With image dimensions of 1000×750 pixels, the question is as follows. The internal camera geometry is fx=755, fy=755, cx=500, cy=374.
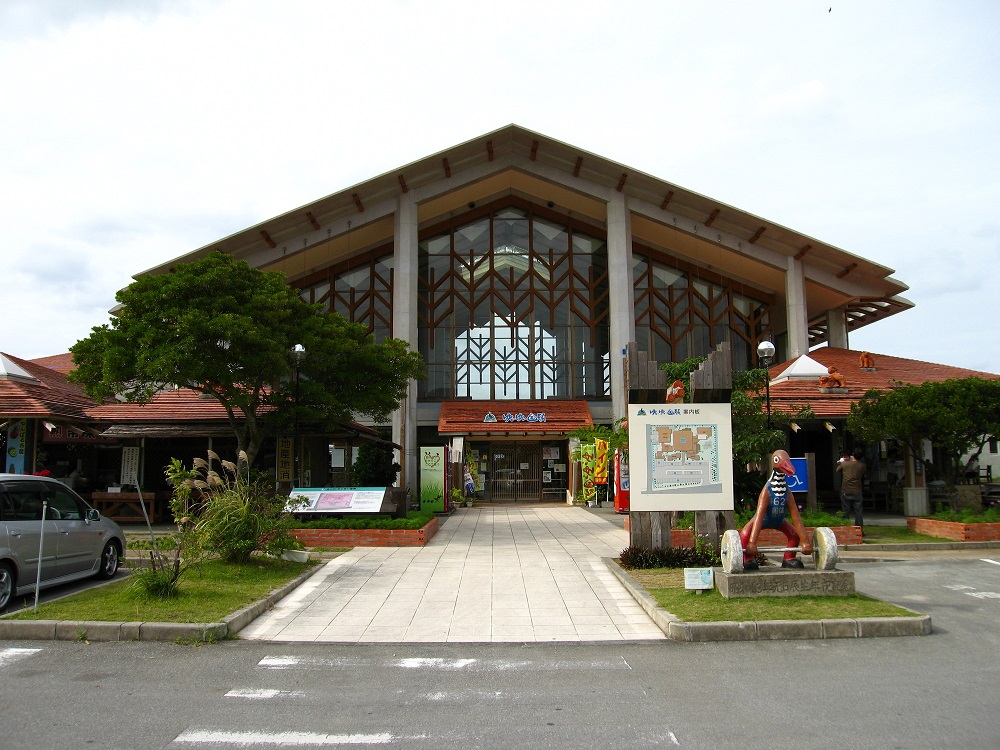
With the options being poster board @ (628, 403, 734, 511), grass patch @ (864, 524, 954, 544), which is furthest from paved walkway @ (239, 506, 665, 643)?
grass patch @ (864, 524, 954, 544)

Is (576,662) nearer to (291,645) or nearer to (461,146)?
(291,645)

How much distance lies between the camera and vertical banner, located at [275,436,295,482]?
22.5 metres

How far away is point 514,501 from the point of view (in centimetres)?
3189

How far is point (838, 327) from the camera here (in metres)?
33.2

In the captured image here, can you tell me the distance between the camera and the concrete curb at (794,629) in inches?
330

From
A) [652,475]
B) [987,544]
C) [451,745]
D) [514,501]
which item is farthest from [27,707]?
[514,501]

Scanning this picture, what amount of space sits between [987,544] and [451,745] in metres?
14.9

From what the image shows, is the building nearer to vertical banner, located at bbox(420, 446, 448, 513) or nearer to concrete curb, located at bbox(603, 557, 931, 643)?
vertical banner, located at bbox(420, 446, 448, 513)

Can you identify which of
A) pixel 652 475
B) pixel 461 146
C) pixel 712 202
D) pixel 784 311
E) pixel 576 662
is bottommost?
pixel 576 662

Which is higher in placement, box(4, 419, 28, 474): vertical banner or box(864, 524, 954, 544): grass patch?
box(4, 419, 28, 474): vertical banner

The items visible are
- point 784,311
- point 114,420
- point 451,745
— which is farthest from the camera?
point 784,311

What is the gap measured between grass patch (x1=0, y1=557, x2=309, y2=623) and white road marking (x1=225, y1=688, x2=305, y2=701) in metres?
2.34

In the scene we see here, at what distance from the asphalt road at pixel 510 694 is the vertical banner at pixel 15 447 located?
46.4 feet

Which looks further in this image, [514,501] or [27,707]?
[514,501]
